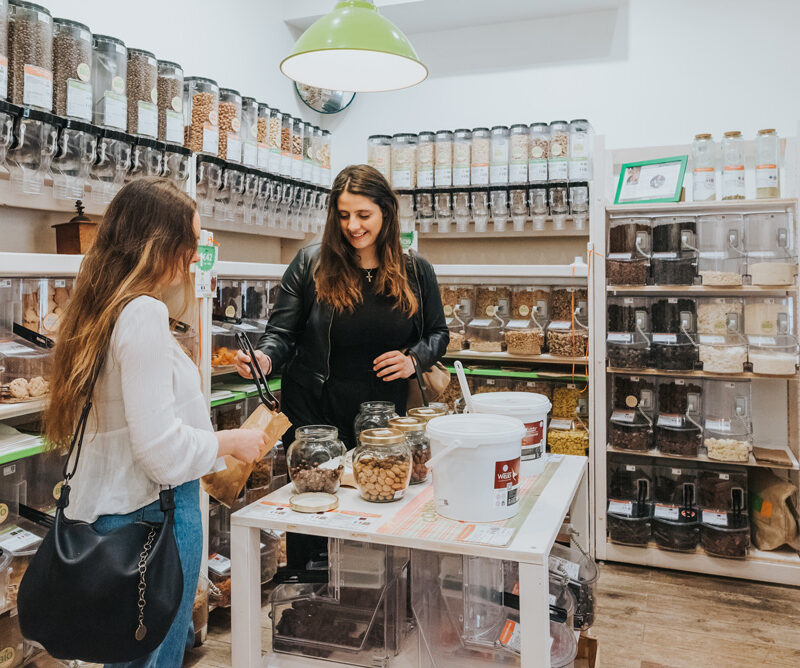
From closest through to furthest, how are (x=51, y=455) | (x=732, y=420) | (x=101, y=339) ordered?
(x=101, y=339) → (x=51, y=455) → (x=732, y=420)

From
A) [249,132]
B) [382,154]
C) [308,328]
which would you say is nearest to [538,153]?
[382,154]

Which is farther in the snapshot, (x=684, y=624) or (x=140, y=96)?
(x=684, y=624)

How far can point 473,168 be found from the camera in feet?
11.7

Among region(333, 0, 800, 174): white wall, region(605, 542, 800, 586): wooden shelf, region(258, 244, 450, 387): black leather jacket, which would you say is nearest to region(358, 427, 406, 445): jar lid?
region(258, 244, 450, 387): black leather jacket

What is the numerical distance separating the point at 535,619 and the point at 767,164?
109 inches

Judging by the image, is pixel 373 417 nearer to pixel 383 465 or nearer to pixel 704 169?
pixel 383 465

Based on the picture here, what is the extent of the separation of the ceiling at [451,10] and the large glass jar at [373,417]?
2838 mm

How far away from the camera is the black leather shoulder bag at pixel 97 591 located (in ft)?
3.92

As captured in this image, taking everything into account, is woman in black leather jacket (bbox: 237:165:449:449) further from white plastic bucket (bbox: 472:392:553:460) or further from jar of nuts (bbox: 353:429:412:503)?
jar of nuts (bbox: 353:429:412:503)

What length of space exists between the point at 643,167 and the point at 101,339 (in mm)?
2891

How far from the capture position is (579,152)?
135 inches

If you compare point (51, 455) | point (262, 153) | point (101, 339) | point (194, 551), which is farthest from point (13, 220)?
point (194, 551)

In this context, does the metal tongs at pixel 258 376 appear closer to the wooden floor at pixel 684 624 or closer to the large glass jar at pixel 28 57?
the large glass jar at pixel 28 57

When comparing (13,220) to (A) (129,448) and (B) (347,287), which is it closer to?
(B) (347,287)
